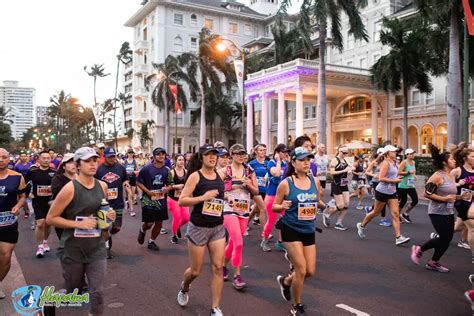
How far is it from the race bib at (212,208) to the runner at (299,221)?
0.62m

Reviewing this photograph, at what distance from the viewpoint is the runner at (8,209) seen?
5176 millimetres

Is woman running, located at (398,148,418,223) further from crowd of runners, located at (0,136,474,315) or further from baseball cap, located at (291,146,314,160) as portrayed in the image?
baseball cap, located at (291,146,314,160)

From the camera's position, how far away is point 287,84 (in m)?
37.8

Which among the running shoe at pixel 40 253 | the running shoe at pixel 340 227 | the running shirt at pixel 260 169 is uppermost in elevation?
the running shirt at pixel 260 169

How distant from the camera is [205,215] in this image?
15.9 feet

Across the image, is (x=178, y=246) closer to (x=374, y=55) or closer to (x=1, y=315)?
(x=1, y=315)

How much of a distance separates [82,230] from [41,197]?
15.1 feet

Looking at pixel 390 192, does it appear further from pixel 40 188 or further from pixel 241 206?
pixel 40 188

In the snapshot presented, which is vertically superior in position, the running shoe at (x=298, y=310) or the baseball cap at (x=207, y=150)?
the baseball cap at (x=207, y=150)

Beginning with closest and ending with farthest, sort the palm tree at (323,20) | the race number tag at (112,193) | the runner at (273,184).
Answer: the race number tag at (112,193) < the runner at (273,184) < the palm tree at (323,20)

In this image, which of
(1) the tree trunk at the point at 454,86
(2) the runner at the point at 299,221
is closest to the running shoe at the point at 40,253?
(2) the runner at the point at 299,221

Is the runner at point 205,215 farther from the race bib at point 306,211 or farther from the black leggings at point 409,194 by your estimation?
the black leggings at point 409,194

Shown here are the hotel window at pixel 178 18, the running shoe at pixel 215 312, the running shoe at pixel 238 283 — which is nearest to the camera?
the running shoe at pixel 215 312

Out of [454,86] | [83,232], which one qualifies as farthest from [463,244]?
[454,86]
